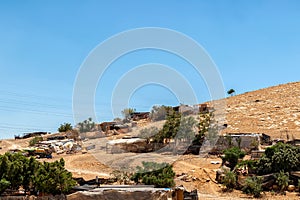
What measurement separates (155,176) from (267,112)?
33485 mm

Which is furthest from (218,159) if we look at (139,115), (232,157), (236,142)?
(139,115)

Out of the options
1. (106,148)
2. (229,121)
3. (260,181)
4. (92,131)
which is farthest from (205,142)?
(92,131)

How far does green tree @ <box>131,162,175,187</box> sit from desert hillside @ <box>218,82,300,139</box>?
17839 mm

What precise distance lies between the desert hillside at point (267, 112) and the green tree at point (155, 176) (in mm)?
17839

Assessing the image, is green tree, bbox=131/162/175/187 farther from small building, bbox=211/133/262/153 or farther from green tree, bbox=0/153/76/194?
small building, bbox=211/133/262/153

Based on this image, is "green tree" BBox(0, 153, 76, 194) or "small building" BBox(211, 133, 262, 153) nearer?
"green tree" BBox(0, 153, 76, 194)

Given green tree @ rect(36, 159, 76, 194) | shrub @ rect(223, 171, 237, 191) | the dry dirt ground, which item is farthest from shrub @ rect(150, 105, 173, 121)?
green tree @ rect(36, 159, 76, 194)

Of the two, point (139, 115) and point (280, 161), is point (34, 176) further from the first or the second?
point (139, 115)

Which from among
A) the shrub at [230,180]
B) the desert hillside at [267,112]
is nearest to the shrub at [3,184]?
the shrub at [230,180]

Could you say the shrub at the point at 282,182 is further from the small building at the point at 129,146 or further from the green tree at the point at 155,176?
the small building at the point at 129,146

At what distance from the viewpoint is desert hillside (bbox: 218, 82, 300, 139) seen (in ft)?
130

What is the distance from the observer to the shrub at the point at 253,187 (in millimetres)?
17439

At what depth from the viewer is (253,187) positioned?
57.9 ft

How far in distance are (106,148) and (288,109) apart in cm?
2727
